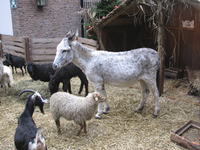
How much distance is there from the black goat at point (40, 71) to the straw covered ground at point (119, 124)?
0.42 m

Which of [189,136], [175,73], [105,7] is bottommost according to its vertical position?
[189,136]

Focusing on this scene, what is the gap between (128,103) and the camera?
6301 mm

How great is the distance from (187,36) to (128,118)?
4653 mm

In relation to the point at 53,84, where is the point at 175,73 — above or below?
below

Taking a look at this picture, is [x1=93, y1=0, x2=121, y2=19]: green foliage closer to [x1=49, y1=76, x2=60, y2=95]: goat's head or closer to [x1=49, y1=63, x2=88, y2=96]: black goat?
[x1=49, y1=63, x2=88, y2=96]: black goat

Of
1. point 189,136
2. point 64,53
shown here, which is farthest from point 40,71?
point 189,136

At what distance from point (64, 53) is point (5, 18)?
12.0 meters

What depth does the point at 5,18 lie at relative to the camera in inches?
562

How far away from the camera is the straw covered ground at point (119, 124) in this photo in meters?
4.18

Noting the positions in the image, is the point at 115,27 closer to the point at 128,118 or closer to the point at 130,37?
the point at 130,37

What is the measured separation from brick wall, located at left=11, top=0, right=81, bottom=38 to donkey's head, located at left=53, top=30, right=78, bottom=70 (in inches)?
441

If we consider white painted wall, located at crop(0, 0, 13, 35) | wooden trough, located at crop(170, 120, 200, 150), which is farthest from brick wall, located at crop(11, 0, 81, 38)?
wooden trough, located at crop(170, 120, 200, 150)

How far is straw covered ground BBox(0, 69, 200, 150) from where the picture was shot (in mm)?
4180

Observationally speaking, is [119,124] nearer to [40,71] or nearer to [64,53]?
[64,53]
